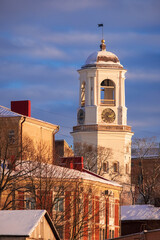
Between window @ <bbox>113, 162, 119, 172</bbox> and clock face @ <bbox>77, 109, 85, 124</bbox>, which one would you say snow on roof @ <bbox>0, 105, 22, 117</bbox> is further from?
clock face @ <bbox>77, 109, 85, 124</bbox>

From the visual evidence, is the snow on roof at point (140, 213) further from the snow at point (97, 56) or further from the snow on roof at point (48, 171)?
the snow at point (97, 56)

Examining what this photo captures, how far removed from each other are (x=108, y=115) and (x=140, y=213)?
47.2 metres

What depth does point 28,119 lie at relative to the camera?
87.6 metres

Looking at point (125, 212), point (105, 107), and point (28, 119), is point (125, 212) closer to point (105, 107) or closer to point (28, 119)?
point (28, 119)

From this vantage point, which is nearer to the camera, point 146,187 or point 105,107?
point 146,187

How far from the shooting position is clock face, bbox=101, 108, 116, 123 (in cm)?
14638

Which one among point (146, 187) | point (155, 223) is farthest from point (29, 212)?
point (146, 187)

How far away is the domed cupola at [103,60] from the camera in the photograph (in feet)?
484

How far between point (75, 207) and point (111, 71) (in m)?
69.2

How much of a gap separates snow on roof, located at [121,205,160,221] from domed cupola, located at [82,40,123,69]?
4640cm

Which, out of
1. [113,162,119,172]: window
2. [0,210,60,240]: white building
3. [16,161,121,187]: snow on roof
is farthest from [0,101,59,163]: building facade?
[113,162,119,172]: window

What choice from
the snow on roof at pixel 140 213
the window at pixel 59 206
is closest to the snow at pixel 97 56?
the snow on roof at pixel 140 213

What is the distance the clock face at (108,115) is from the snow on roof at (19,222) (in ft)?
290

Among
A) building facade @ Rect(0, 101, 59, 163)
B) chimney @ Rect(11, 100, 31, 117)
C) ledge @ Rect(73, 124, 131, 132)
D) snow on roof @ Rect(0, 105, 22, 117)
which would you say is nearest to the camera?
building facade @ Rect(0, 101, 59, 163)
